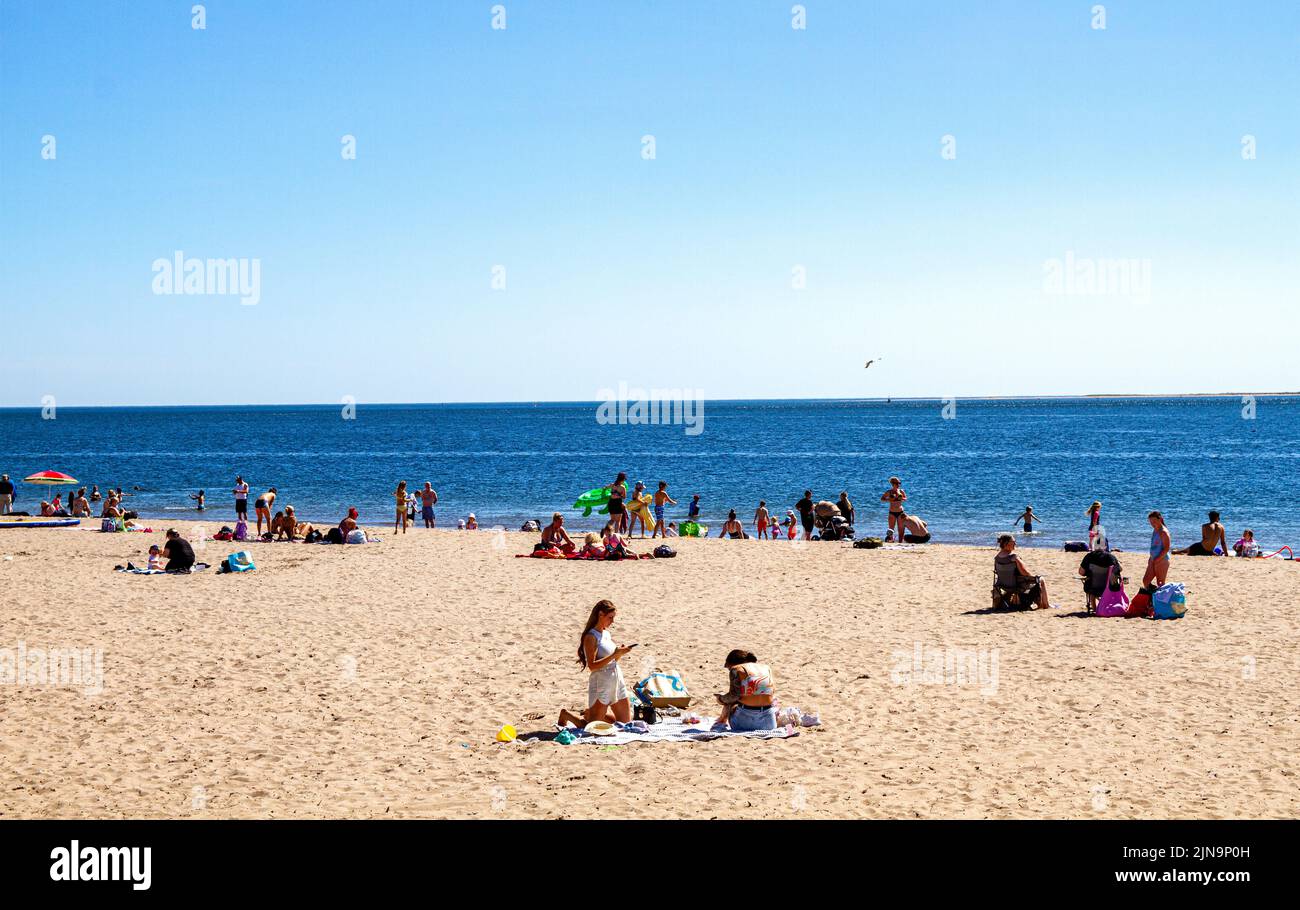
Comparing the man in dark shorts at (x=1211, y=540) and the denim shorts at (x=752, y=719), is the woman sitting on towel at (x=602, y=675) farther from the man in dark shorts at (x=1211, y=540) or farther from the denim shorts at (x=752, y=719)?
the man in dark shorts at (x=1211, y=540)

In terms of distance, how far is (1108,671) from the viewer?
1162cm

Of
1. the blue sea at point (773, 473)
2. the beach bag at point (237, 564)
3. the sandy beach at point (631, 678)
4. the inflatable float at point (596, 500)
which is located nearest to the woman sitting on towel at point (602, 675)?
the sandy beach at point (631, 678)

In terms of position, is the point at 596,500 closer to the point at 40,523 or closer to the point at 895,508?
the point at 895,508

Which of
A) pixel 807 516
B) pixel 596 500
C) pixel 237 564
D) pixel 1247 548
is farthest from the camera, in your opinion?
pixel 807 516

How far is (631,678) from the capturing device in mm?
11727

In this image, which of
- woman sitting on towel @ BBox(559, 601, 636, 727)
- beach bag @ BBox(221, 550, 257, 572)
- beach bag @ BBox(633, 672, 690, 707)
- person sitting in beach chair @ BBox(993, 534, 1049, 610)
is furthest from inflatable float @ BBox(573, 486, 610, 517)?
woman sitting on towel @ BBox(559, 601, 636, 727)

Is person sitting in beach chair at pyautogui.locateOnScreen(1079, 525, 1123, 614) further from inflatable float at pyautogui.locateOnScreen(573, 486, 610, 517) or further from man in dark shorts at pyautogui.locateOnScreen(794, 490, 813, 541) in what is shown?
inflatable float at pyautogui.locateOnScreen(573, 486, 610, 517)

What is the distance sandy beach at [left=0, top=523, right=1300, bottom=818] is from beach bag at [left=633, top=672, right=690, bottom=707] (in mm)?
840

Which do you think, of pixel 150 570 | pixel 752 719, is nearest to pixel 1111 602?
pixel 752 719

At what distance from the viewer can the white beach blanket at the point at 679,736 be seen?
9195 millimetres

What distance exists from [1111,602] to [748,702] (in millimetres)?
8309

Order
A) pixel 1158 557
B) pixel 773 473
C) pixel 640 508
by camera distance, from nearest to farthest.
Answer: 1. pixel 1158 557
2. pixel 640 508
3. pixel 773 473
